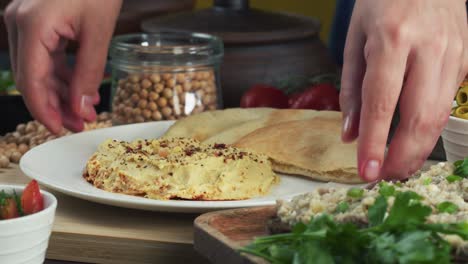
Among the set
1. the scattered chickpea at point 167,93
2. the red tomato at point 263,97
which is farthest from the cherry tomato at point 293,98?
the scattered chickpea at point 167,93

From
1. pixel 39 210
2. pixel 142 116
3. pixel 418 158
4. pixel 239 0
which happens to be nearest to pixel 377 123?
pixel 418 158

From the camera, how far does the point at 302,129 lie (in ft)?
6.29

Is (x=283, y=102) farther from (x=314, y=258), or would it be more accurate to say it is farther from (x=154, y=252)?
(x=314, y=258)

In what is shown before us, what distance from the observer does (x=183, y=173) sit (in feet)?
5.32

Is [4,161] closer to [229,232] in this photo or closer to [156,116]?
[156,116]

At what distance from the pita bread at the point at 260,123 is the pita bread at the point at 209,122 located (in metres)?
0.04

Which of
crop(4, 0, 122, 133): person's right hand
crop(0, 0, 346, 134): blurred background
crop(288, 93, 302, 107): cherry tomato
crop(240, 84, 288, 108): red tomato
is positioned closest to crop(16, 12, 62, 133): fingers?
crop(4, 0, 122, 133): person's right hand

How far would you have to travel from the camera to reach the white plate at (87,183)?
1553 millimetres

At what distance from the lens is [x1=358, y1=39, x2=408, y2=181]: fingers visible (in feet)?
4.53

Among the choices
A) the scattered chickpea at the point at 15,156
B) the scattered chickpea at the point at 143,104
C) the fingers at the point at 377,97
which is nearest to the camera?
the fingers at the point at 377,97

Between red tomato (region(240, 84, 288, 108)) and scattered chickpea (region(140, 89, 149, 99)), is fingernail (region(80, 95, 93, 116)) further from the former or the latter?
red tomato (region(240, 84, 288, 108))

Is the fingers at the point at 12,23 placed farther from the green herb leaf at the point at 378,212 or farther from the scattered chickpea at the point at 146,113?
the green herb leaf at the point at 378,212

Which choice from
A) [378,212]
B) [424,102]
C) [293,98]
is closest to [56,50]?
[293,98]

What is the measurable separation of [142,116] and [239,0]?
708mm
